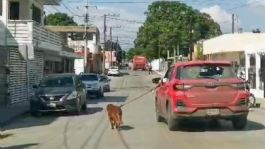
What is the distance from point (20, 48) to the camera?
102 feet

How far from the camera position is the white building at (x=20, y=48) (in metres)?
32.1

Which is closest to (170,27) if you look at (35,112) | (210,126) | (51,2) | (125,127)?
(51,2)

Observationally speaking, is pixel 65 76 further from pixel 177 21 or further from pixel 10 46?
pixel 177 21

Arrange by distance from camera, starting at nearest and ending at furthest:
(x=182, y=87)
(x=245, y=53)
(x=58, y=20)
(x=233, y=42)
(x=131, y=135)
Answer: (x=131, y=135) → (x=182, y=87) → (x=245, y=53) → (x=233, y=42) → (x=58, y=20)

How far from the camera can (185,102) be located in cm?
1728

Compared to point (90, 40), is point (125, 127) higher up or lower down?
lower down

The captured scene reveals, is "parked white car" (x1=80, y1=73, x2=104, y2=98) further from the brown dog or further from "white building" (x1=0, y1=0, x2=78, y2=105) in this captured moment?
the brown dog

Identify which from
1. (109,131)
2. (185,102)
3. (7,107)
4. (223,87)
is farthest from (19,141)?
(7,107)

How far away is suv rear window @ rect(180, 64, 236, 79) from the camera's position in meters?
17.7

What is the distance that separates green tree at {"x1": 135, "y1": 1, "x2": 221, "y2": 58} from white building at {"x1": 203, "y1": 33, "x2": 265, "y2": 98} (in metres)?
51.3

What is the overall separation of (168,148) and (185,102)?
10.9 feet

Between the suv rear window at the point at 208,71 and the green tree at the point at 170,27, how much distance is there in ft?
329

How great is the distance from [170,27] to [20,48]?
9098 centimetres

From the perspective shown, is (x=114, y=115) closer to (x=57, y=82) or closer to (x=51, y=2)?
(x=57, y=82)
